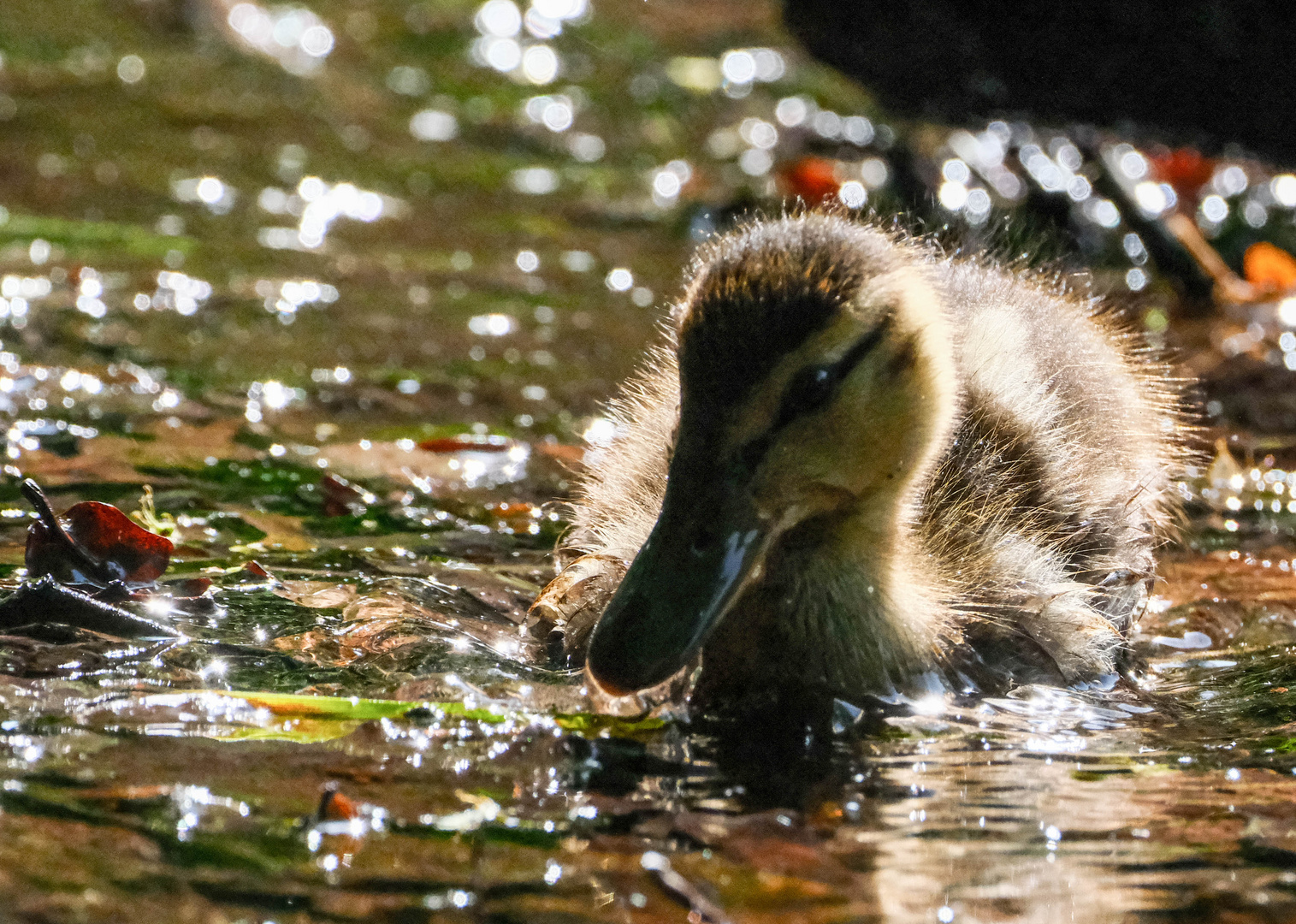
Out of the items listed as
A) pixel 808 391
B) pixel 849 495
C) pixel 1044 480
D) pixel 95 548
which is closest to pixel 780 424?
pixel 808 391

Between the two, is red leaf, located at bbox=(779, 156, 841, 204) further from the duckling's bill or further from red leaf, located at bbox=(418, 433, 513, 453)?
the duckling's bill

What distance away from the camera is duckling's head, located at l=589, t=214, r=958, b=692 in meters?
3.05

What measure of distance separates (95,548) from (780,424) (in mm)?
1622

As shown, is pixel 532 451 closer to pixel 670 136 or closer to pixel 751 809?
pixel 751 809

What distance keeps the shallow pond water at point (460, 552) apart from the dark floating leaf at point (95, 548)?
0.10 metres

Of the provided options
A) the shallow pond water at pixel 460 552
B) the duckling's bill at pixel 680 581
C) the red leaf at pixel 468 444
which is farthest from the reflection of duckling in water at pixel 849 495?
the red leaf at pixel 468 444

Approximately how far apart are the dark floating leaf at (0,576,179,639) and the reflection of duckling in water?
2.97ft

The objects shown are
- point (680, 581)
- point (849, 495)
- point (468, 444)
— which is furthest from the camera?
point (468, 444)

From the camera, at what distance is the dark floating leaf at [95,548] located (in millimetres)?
3652

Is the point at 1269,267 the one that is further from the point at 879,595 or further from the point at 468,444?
the point at 879,595

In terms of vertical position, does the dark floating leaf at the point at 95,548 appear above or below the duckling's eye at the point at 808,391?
below

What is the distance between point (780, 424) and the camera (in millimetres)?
3230

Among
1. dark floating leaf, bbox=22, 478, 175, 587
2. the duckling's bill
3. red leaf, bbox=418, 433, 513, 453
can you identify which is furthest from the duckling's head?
red leaf, bbox=418, 433, 513, 453

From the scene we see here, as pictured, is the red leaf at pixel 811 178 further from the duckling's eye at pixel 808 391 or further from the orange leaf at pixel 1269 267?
the duckling's eye at pixel 808 391
